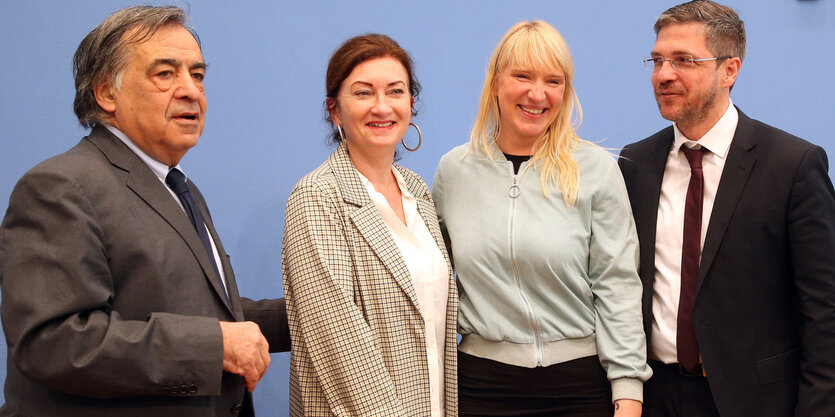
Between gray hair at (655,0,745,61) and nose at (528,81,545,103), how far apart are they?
0.48 metres

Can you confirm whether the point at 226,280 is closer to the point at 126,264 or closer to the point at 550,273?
the point at 126,264

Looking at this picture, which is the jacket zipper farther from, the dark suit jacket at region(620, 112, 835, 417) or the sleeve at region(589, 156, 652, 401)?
the dark suit jacket at region(620, 112, 835, 417)

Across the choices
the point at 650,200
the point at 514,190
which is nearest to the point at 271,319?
the point at 514,190

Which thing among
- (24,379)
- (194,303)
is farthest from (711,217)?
(24,379)

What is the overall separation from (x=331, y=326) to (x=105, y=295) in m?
0.52

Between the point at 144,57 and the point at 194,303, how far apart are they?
531 mm

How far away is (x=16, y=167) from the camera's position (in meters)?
2.35

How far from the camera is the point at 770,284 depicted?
1.96 metres

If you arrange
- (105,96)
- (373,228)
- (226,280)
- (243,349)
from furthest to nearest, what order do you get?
(373,228), (226,280), (105,96), (243,349)

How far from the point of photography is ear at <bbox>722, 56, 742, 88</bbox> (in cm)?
212

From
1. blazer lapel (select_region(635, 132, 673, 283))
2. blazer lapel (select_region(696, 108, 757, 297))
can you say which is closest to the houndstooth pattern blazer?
blazer lapel (select_region(635, 132, 673, 283))

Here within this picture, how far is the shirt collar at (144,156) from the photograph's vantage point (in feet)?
5.19

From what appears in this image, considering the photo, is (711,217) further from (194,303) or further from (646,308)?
(194,303)

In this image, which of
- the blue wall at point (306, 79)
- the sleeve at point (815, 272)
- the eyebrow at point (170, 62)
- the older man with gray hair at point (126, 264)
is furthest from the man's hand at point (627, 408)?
the eyebrow at point (170, 62)
